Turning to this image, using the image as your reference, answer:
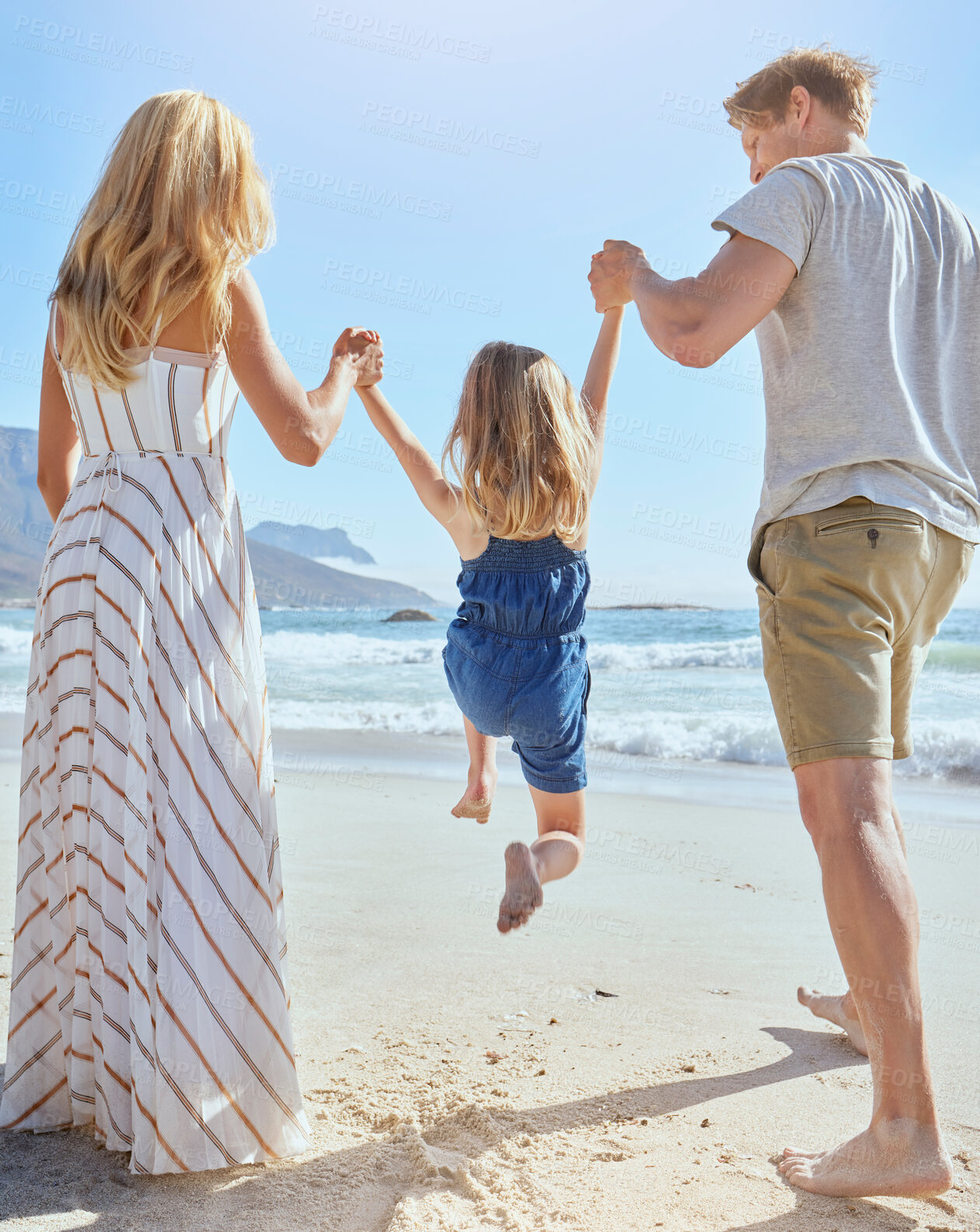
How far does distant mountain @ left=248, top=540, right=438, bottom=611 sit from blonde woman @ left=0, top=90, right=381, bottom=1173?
23.5 metres

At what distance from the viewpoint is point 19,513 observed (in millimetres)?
19734

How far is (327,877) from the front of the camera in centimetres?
416

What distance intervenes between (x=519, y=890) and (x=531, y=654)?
2.50ft

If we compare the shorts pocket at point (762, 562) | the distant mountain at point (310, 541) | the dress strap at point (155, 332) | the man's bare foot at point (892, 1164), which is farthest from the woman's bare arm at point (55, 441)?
the distant mountain at point (310, 541)

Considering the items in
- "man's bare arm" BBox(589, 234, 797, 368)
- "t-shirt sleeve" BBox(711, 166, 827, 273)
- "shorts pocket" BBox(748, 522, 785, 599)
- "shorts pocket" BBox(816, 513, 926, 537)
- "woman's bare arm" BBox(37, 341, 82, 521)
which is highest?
"t-shirt sleeve" BBox(711, 166, 827, 273)

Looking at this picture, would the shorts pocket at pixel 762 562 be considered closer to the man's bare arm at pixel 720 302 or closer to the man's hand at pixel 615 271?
the man's bare arm at pixel 720 302

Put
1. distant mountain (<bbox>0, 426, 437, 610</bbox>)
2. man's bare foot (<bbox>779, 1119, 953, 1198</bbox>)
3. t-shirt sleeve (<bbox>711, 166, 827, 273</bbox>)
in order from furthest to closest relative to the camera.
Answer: distant mountain (<bbox>0, 426, 437, 610</bbox>), t-shirt sleeve (<bbox>711, 166, 827, 273</bbox>), man's bare foot (<bbox>779, 1119, 953, 1198</bbox>)

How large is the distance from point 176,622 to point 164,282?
682 millimetres

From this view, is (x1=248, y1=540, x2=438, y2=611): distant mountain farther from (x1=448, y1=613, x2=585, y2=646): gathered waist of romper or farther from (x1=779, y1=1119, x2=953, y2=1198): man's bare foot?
(x1=779, y1=1119, x2=953, y2=1198): man's bare foot

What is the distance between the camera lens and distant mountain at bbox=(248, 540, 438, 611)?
26156mm

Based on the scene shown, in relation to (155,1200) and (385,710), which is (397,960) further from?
(385,710)

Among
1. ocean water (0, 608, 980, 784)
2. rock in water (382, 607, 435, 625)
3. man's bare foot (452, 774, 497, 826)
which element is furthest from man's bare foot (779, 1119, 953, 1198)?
rock in water (382, 607, 435, 625)

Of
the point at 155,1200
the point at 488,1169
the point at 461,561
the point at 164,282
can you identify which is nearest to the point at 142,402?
the point at 164,282

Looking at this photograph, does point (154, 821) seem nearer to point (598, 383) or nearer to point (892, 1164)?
point (892, 1164)
